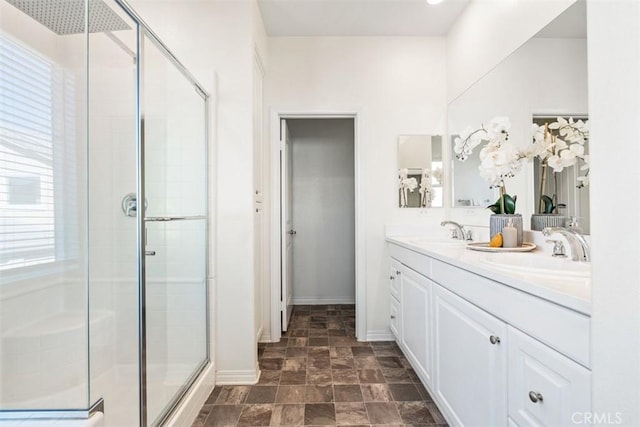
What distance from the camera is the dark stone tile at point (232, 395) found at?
1824 millimetres

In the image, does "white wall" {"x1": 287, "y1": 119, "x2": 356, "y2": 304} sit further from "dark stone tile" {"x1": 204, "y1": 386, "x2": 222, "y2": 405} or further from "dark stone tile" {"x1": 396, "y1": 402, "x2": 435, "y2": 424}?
"dark stone tile" {"x1": 396, "y1": 402, "x2": 435, "y2": 424}

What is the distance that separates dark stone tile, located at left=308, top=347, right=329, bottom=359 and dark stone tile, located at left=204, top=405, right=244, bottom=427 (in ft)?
2.45

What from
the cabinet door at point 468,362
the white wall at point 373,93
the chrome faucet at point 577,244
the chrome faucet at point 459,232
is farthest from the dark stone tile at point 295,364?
the chrome faucet at point 577,244

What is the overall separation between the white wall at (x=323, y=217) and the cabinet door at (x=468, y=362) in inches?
85.5

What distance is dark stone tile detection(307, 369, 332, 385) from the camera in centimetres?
200

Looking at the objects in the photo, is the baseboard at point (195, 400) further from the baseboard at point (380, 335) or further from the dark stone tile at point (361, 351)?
the baseboard at point (380, 335)

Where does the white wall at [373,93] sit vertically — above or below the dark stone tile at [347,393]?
above

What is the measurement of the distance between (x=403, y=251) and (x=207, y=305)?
1.39 meters

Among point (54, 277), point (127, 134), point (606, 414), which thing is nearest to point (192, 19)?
point (127, 134)

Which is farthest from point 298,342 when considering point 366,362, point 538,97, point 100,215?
point 538,97

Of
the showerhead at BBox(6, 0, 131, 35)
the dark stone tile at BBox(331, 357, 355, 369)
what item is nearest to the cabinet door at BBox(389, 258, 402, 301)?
the dark stone tile at BBox(331, 357, 355, 369)

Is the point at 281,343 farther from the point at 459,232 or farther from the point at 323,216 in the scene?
the point at 459,232

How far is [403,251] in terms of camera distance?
7.26 ft

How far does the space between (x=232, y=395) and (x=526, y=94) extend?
8.11ft
